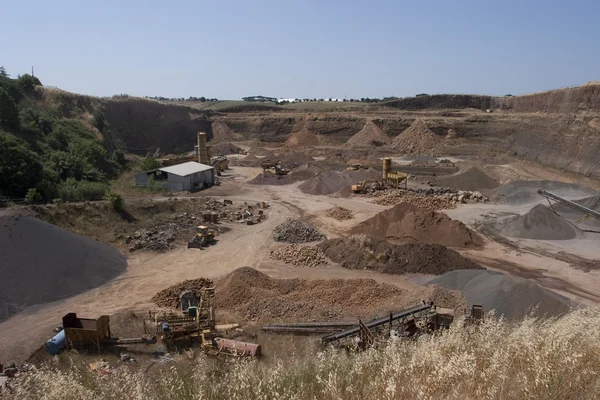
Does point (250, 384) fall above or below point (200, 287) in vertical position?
above

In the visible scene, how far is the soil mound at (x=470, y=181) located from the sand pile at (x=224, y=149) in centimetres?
3218

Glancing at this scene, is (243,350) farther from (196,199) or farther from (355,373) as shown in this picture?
(196,199)

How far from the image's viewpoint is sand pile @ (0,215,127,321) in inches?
674

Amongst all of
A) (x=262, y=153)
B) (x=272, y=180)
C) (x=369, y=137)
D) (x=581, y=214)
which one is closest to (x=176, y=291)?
(x=581, y=214)

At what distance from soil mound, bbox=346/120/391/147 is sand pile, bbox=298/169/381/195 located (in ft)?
61.7

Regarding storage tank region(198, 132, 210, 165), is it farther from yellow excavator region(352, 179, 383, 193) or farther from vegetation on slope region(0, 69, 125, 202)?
yellow excavator region(352, 179, 383, 193)

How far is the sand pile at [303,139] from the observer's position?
6469 centimetres

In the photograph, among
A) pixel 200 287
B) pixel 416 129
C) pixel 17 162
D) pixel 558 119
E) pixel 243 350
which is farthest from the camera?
pixel 416 129

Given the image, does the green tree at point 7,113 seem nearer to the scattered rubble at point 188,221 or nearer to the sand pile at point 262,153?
the scattered rubble at point 188,221

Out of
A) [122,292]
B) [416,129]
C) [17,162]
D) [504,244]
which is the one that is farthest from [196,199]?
[416,129]

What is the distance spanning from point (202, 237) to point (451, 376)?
21274 millimetres

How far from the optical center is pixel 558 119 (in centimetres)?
4734

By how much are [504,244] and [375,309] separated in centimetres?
1273

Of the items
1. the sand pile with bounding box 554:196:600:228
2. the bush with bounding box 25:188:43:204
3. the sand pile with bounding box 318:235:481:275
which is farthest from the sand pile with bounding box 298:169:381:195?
the bush with bounding box 25:188:43:204
